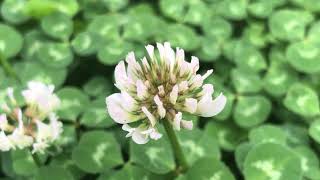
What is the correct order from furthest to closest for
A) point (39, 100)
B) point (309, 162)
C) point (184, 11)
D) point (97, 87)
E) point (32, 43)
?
point (184, 11)
point (32, 43)
point (97, 87)
point (309, 162)
point (39, 100)

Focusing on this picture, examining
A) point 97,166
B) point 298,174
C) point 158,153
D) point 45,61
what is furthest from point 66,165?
point 298,174

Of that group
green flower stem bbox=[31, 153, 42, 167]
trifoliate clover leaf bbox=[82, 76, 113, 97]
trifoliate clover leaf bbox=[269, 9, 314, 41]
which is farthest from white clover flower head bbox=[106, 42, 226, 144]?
trifoliate clover leaf bbox=[269, 9, 314, 41]

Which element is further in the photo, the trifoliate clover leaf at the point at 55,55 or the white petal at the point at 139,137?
A: the trifoliate clover leaf at the point at 55,55

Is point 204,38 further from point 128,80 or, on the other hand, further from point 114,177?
point 128,80

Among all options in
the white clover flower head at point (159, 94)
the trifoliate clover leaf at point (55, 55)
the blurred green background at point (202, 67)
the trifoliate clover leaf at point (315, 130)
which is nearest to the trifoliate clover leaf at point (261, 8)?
the blurred green background at point (202, 67)

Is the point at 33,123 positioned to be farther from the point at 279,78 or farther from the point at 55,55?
the point at 279,78

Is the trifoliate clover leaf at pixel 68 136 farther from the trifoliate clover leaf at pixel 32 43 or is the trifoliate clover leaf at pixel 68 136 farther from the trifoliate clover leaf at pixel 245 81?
the trifoliate clover leaf at pixel 245 81

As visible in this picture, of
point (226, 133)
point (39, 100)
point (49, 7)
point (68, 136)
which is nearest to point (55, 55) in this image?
point (49, 7)
